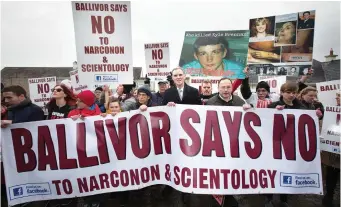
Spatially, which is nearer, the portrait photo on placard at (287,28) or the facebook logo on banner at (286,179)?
the facebook logo on banner at (286,179)

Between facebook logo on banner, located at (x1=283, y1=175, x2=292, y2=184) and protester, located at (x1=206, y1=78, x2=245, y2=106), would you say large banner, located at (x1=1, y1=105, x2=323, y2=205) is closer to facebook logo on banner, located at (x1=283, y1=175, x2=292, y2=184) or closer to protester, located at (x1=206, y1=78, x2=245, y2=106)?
facebook logo on banner, located at (x1=283, y1=175, x2=292, y2=184)

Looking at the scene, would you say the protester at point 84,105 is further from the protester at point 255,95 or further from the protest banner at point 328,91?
the protest banner at point 328,91

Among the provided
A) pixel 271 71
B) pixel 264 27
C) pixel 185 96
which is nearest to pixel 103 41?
pixel 185 96

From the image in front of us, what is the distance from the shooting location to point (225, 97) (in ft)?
12.9

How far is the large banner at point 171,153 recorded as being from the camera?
12.0 ft

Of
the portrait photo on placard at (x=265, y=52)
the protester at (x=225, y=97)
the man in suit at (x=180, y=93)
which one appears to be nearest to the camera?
the protester at (x=225, y=97)

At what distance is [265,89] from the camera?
18.8 ft

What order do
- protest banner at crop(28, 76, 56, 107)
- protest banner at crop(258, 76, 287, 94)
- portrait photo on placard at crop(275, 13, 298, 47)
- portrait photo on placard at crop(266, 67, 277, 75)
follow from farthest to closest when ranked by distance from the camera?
protest banner at crop(28, 76, 56, 107)
portrait photo on placard at crop(266, 67, 277, 75)
protest banner at crop(258, 76, 287, 94)
portrait photo on placard at crop(275, 13, 298, 47)

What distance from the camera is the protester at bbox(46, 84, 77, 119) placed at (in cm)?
424

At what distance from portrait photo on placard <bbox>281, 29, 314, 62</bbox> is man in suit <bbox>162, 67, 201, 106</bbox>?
414 centimetres

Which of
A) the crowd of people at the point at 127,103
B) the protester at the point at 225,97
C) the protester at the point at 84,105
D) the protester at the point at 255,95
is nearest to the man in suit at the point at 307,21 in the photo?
the protester at the point at 255,95

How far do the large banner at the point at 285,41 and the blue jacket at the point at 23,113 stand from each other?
6.26 metres

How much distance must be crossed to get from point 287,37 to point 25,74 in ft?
206

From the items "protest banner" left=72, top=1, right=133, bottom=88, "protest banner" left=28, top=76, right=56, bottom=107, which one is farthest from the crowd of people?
"protest banner" left=28, top=76, right=56, bottom=107
